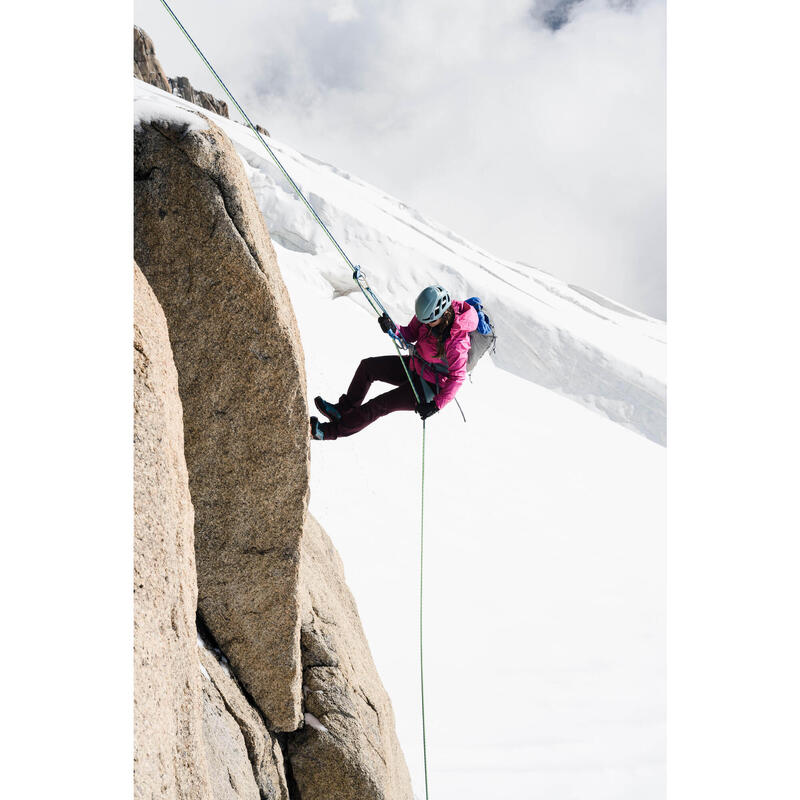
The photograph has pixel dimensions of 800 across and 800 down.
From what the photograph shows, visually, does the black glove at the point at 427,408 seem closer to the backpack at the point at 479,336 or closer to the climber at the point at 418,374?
the climber at the point at 418,374

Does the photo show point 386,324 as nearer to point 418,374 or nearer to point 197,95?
point 418,374

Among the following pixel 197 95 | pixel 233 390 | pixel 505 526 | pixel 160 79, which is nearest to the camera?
pixel 233 390

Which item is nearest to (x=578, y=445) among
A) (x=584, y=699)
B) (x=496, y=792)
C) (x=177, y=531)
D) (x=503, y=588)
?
(x=503, y=588)

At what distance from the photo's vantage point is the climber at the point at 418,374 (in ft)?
13.5

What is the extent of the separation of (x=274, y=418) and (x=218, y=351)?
0.39 meters

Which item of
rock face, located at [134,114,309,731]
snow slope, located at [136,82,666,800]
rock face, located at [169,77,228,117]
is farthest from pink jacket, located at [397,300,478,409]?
rock face, located at [169,77,228,117]

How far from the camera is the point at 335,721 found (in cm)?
389

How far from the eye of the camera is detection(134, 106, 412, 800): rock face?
264 cm

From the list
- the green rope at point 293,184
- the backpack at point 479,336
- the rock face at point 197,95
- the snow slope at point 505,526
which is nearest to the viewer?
the green rope at point 293,184

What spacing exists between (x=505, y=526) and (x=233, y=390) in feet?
47.7

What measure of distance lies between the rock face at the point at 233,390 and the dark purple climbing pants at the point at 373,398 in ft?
3.37

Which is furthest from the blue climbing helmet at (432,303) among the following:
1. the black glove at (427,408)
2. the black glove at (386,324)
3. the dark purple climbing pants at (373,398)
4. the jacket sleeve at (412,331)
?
the black glove at (427,408)

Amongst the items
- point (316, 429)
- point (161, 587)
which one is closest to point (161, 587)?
point (161, 587)
